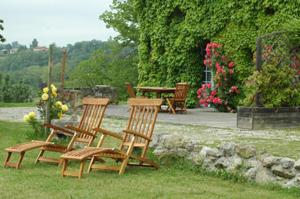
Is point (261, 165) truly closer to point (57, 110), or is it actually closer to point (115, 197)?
point (115, 197)

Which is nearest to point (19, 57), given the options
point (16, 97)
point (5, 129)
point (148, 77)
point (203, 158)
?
point (16, 97)

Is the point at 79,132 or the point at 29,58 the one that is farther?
the point at 29,58

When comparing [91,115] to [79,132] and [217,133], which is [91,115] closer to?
[79,132]

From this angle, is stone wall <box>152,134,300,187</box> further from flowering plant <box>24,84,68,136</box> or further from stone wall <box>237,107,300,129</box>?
flowering plant <box>24,84,68,136</box>

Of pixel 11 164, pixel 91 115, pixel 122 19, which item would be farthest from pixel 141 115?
pixel 122 19

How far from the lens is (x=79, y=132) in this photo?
26.6 feet

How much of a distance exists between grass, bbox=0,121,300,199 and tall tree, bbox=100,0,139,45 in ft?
84.1

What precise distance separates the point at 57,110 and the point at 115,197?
5.23 metres

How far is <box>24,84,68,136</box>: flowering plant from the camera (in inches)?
404

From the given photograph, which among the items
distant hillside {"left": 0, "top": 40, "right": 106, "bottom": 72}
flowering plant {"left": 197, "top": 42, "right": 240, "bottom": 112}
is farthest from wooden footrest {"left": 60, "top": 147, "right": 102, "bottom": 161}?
distant hillside {"left": 0, "top": 40, "right": 106, "bottom": 72}

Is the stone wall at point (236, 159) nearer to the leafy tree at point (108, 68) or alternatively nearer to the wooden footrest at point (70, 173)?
the wooden footrest at point (70, 173)

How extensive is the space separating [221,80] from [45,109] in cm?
592

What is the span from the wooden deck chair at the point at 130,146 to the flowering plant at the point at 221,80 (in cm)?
700

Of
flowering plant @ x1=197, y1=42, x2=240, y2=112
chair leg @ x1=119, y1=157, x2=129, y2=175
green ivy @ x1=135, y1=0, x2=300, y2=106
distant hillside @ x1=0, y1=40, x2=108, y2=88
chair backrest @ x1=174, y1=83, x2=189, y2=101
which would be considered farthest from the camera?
distant hillside @ x1=0, y1=40, x2=108, y2=88
